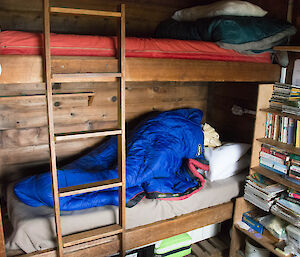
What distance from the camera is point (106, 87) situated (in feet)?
8.81

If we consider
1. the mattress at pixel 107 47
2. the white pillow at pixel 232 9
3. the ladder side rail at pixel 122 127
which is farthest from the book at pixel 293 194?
the white pillow at pixel 232 9

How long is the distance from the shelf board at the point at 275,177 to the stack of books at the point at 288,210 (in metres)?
0.12

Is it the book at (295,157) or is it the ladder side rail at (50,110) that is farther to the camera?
the book at (295,157)

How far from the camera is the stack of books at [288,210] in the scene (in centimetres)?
193

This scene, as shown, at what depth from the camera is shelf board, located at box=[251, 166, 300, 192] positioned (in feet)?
6.48

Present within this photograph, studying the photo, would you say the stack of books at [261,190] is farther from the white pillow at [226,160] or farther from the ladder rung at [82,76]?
the ladder rung at [82,76]

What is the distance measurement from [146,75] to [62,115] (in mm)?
1157

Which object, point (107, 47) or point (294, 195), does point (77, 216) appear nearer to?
point (107, 47)

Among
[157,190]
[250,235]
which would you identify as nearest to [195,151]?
[157,190]

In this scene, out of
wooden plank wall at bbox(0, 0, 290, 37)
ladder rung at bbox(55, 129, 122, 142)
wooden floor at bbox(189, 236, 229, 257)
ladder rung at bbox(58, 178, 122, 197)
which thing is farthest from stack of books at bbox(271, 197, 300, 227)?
wooden plank wall at bbox(0, 0, 290, 37)

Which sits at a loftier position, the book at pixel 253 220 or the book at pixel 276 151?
the book at pixel 276 151

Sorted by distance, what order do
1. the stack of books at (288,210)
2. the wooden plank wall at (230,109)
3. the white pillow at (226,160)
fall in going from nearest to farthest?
the stack of books at (288,210), the white pillow at (226,160), the wooden plank wall at (230,109)

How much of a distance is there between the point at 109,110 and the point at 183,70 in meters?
1.10

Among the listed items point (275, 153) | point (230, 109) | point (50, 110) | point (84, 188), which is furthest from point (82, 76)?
point (230, 109)
